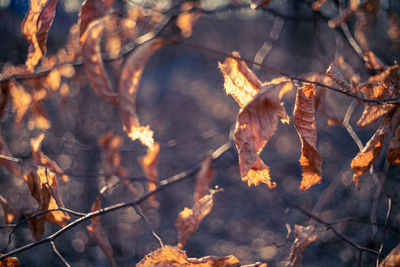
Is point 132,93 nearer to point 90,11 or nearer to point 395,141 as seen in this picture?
point 90,11

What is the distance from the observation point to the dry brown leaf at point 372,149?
2.30ft

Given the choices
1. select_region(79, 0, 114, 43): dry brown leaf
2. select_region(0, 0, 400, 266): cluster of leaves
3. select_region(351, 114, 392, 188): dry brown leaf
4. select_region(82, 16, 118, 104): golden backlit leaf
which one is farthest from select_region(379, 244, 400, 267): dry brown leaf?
select_region(79, 0, 114, 43): dry brown leaf

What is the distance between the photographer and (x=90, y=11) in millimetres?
799

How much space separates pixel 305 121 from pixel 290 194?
90.7 inches

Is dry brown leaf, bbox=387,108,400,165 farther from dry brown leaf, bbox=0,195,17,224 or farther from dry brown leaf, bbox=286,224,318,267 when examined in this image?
dry brown leaf, bbox=0,195,17,224

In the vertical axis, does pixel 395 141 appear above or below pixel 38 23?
below

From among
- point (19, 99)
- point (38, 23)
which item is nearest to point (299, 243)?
point (38, 23)

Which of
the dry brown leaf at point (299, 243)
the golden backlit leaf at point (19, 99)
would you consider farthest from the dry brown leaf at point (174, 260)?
the golden backlit leaf at point (19, 99)

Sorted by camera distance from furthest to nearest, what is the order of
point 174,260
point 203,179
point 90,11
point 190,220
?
point 203,179, point 190,220, point 90,11, point 174,260

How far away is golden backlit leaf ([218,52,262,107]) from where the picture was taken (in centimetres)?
64

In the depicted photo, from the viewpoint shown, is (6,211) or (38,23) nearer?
(38,23)

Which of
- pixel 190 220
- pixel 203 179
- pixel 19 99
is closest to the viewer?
pixel 190 220

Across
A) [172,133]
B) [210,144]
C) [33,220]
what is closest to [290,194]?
[210,144]

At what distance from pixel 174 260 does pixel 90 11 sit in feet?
2.32
